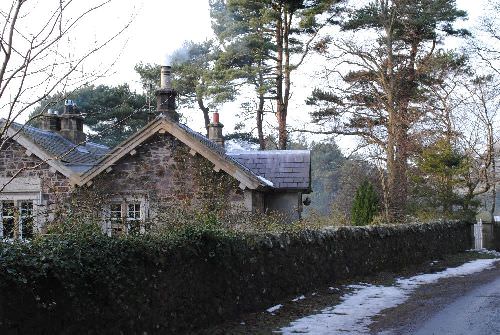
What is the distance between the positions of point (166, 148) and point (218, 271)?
988 cm

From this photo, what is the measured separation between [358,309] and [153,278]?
492 centimetres

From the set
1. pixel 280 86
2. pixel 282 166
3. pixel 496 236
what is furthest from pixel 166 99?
pixel 496 236

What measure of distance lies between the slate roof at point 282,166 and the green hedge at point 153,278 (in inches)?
211

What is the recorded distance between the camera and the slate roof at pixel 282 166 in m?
20.2

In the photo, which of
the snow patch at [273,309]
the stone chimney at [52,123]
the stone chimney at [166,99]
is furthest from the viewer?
the stone chimney at [52,123]

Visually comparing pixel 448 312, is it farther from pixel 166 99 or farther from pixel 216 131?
pixel 216 131

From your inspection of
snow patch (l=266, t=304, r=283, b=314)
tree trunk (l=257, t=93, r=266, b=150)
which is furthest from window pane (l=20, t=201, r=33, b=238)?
tree trunk (l=257, t=93, r=266, b=150)

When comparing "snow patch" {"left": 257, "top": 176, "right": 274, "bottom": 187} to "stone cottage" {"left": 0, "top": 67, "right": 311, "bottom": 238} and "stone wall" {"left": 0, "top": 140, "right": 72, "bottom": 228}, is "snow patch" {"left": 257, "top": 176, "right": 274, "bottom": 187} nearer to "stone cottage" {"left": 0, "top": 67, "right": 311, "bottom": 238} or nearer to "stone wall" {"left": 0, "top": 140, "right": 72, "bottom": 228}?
"stone cottage" {"left": 0, "top": 67, "right": 311, "bottom": 238}

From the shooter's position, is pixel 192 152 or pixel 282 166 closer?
pixel 192 152

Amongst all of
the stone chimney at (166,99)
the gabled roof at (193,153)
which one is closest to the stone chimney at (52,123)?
the gabled roof at (193,153)

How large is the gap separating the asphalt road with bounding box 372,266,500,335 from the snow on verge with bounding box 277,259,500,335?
0.28 metres

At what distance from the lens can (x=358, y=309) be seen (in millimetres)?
11586

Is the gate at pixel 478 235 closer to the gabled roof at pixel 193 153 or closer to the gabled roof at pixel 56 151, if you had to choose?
the gabled roof at pixel 193 153

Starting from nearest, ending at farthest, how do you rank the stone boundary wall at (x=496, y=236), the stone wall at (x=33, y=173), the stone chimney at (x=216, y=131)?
the stone wall at (x=33, y=173), the stone chimney at (x=216, y=131), the stone boundary wall at (x=496, y=236)
